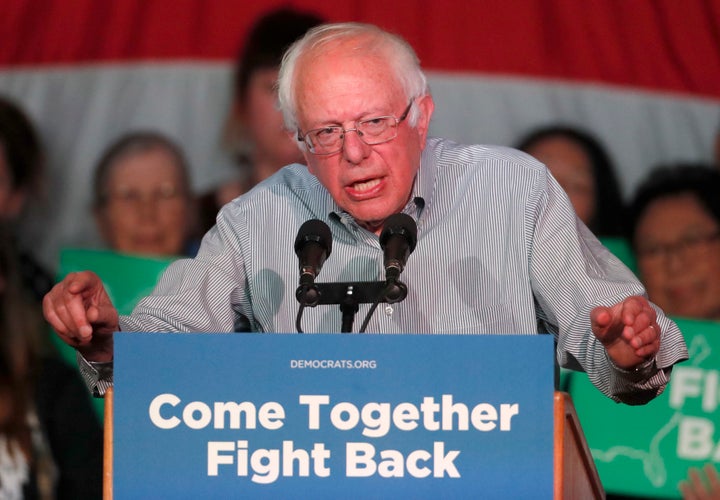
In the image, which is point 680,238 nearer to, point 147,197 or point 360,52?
point 147,197

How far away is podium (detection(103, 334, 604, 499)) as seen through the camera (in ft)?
6.29

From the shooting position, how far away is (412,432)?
194 cm

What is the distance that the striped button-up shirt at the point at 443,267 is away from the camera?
258 centimetres

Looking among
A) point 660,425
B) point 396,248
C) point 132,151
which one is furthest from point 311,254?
point 132,151

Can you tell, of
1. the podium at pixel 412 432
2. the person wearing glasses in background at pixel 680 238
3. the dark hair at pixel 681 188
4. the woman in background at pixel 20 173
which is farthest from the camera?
the woman in background at pixel 20 173

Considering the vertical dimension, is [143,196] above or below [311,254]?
above

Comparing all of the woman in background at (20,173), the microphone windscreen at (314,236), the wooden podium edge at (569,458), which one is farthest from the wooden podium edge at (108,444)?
the woman in background at (20,173)

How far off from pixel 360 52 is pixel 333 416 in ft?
3.09

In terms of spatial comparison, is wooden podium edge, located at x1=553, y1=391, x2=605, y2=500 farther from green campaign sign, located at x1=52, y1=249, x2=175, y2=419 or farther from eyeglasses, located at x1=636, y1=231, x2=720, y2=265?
green campaign sign, located at x1=52, y1=249, x2=175, y2=419

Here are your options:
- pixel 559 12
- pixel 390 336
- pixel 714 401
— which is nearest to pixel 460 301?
pixel 390 336

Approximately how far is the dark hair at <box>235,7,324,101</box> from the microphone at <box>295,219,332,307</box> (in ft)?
7.67

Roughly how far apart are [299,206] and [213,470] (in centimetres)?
97

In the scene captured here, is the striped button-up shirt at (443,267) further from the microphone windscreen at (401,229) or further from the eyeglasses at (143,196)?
the eyeglasses at (143,196)

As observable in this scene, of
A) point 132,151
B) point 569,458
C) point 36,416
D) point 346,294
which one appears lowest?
point 569,458
